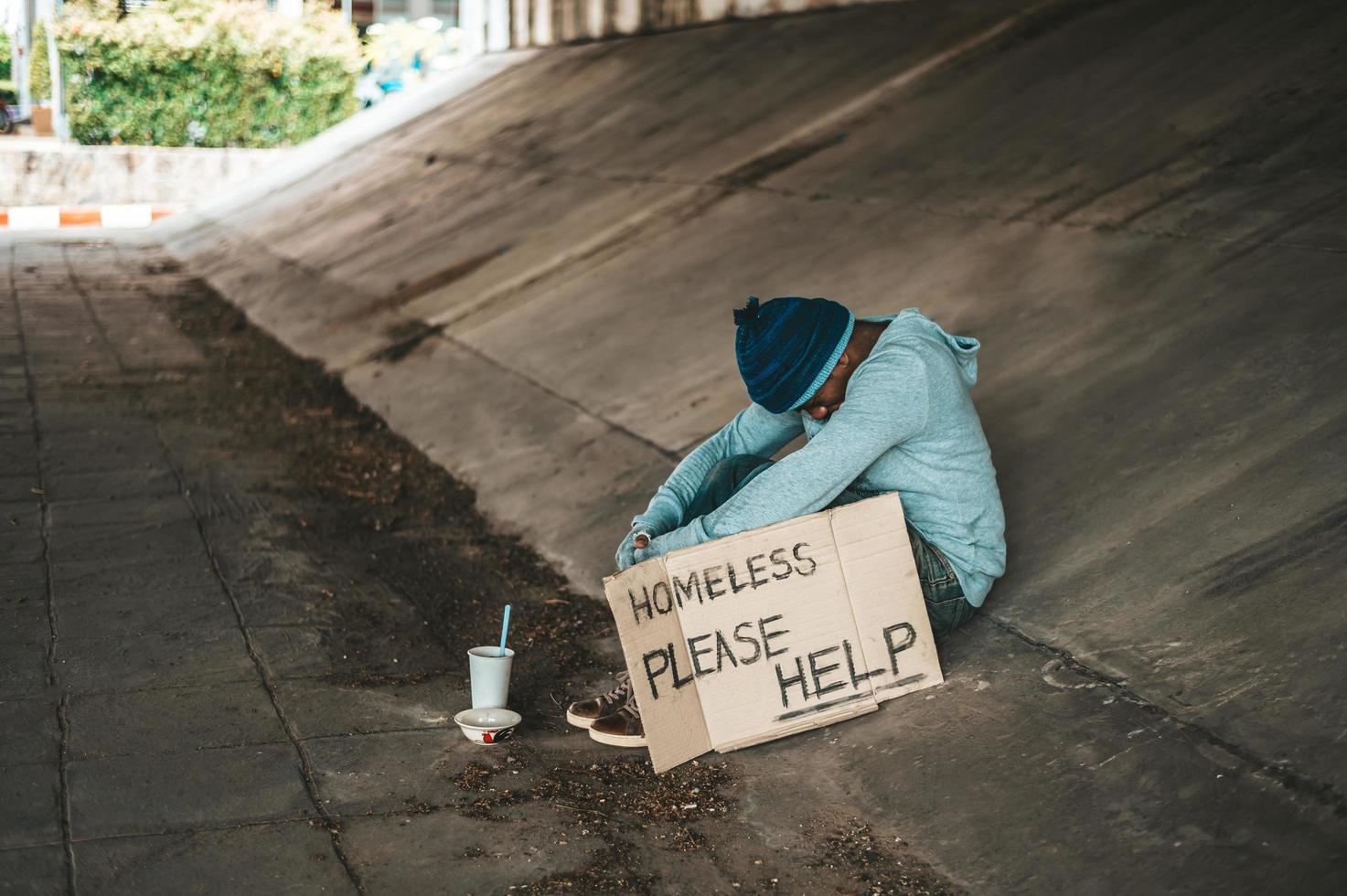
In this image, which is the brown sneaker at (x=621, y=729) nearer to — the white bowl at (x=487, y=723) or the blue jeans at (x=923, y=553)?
the white bowl at (x=487, y=723)

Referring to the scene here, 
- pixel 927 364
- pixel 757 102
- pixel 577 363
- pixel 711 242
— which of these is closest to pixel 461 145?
pixel 757 102

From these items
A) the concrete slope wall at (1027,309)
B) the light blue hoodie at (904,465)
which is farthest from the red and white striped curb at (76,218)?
the light blue hoodie at (904,465)

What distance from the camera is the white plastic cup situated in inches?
134

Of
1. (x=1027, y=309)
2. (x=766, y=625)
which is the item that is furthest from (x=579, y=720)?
(x=1027, y=309)

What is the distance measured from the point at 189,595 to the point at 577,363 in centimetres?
→ 245

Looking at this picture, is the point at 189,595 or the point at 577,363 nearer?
the point at 189,595

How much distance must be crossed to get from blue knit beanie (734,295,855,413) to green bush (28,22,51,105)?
22.9 m

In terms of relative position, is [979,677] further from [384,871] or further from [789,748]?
[384,871]

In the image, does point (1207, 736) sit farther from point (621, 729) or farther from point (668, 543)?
point (621, 729)

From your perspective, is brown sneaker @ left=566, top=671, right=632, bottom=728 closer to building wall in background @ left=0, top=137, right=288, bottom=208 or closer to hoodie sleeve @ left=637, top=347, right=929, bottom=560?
hoodie sleeve @ left=637, top=347, right=929, bottom=560

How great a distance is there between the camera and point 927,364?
3.20 meters

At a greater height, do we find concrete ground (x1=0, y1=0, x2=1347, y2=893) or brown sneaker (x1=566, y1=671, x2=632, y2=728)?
concrete ground (x1=0, y1=0, x2=1347, y2=893)

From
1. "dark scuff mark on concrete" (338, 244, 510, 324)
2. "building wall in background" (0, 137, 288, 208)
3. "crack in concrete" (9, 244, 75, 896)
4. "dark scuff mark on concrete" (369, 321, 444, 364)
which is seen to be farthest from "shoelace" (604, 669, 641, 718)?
"building wall in background" (0, 137, 288, 208)

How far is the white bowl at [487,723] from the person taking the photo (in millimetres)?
3320
